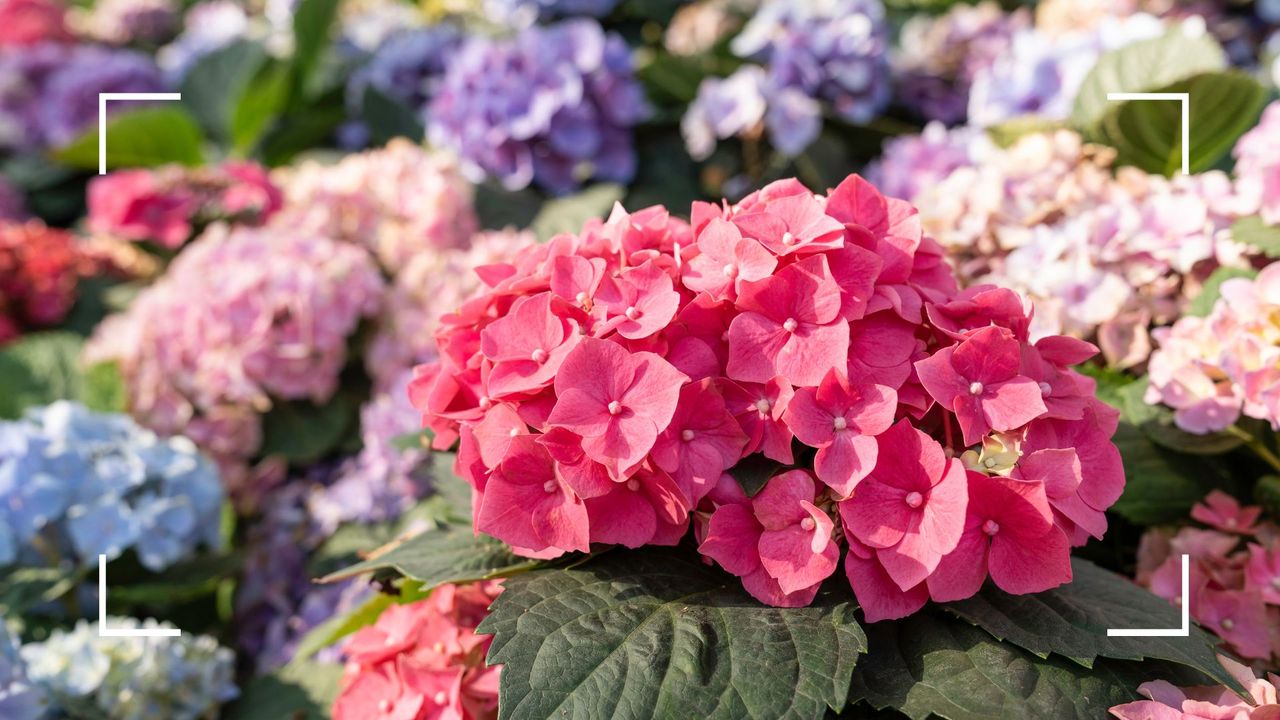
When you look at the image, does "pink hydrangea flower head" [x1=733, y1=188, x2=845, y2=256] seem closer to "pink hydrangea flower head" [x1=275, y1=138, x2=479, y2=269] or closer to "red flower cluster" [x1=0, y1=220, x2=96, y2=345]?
"pink hydrangea flower head" [x1=275, y1=138, x2=479, y2=269]

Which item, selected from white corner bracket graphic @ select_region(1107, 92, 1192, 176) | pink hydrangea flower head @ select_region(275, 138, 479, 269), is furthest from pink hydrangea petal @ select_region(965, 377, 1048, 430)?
pink hydrangea flower head @ select_region(275, 138, 479, 269)

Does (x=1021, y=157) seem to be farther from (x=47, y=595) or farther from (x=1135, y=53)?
(x=47, y=595)

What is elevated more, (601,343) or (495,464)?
(601,343)

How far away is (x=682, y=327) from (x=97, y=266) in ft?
Result: 8.16

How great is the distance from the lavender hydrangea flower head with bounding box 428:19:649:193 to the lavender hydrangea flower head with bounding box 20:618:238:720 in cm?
128

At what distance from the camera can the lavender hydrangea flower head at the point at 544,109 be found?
2.27 metres

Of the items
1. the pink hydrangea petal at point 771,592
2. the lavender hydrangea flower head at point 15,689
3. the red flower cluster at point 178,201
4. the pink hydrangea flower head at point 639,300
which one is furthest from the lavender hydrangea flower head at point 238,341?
the pink hydrangea petal at point 771,592

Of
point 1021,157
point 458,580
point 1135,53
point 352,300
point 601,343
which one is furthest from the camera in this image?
point 352,300

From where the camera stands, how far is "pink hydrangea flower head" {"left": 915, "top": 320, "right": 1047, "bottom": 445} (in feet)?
2.71

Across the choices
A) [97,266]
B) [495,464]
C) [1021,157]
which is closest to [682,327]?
[495,464]

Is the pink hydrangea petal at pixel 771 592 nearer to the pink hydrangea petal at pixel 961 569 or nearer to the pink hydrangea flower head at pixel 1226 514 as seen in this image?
the pink hydrangea petal at pixel 961 569

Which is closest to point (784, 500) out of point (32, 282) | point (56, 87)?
point (32, 282)

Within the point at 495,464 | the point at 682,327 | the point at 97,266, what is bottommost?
the point at 97,266

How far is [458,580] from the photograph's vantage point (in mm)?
938
